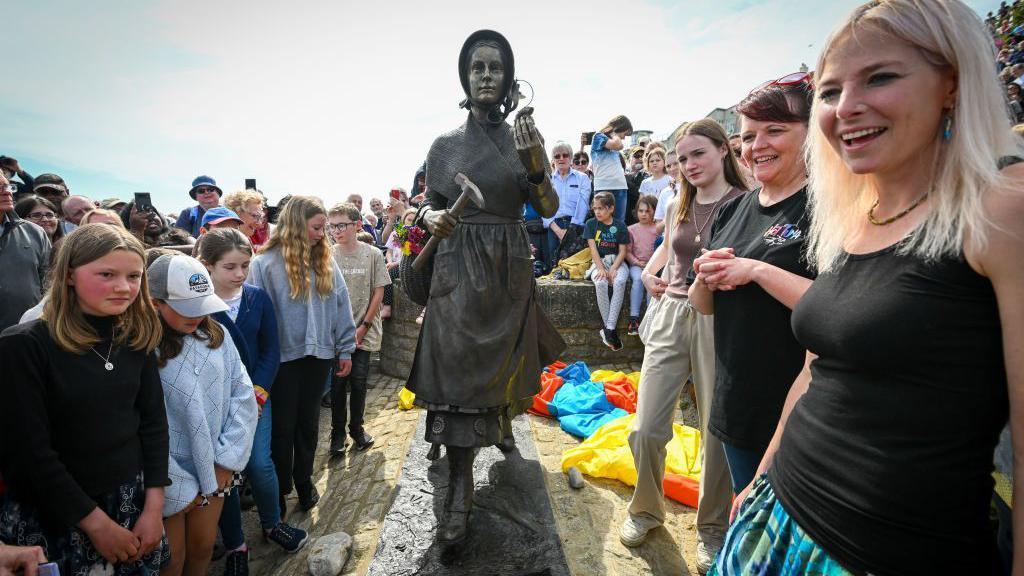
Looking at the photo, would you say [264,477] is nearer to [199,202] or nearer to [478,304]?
[478,304]

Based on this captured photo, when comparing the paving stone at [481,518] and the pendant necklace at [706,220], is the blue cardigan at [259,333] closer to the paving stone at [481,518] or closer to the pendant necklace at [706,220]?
the paving stone at [481,518]

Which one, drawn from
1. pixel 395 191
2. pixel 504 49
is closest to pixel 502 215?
pixel 504 49

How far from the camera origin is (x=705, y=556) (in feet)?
8.13

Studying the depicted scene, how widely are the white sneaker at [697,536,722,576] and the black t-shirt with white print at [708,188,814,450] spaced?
0.95m

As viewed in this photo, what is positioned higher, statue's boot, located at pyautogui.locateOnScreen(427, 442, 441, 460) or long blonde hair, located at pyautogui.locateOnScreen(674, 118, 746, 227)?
long blonde hair, located at pyautogui.locateOnScreen(674, 118, 746, 227)

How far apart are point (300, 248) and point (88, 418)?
1686 millimetres

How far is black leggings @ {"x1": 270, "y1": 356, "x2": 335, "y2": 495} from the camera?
3.16m

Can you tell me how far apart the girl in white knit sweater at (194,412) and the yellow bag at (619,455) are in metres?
2.14

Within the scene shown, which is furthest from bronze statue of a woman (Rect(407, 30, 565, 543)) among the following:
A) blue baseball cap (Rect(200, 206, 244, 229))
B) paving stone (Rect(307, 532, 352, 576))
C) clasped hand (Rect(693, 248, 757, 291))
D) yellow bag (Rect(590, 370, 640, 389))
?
yellow bag (Rect(590, 370, 640, 389))

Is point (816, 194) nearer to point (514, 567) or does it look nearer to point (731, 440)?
point (731, 440)

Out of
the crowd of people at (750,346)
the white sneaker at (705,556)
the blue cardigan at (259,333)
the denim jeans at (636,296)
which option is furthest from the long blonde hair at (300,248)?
the denim jeans at (636,296)

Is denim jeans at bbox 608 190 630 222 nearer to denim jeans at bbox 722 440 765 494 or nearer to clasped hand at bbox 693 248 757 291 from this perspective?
clasped hand at bbox 693 248 757 291

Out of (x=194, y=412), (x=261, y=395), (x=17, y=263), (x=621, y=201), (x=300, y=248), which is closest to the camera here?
(x=194, y=412)

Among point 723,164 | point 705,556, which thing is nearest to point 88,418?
point 705,556
